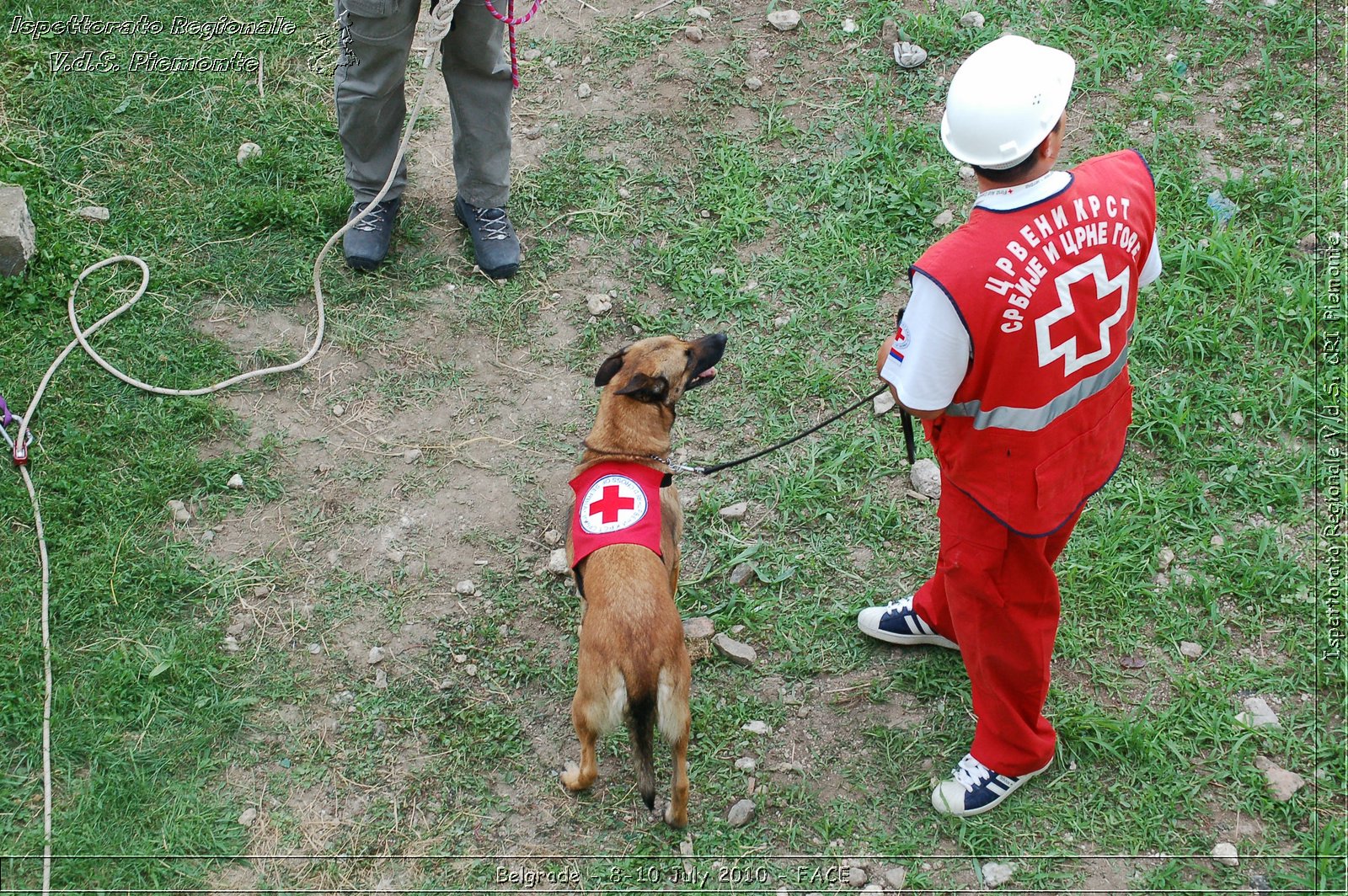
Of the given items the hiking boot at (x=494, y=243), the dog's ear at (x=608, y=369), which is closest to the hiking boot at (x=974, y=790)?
the dog's ear at (x=608, y=369)

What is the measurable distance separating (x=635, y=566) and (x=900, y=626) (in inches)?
47.1

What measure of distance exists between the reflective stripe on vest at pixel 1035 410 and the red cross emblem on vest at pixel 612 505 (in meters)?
1.20

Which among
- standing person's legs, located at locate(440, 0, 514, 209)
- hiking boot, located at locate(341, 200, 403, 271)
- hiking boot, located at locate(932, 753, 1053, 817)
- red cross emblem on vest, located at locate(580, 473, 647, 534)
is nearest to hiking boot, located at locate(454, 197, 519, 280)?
standing person's legs, located at locate(440, 0, 514, 209)

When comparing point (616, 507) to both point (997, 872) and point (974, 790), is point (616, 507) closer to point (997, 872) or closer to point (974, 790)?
point (974, 790)

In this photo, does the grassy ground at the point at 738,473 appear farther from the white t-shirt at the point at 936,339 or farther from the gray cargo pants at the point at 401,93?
the white t-shirt at the point at 936,339

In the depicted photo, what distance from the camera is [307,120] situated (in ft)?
20.1

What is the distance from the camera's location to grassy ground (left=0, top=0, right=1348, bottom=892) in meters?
3.53

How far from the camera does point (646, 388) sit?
3.90 metres

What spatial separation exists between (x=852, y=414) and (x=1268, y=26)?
3.91 meters

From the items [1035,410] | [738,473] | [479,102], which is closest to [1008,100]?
[1035,410]

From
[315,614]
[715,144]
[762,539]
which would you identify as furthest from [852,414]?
[315,614]

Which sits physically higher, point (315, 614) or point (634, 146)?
point (634, 146)

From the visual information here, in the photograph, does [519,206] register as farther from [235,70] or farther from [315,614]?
[315,614]

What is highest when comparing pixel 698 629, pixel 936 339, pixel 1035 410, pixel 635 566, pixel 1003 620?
pixel 936 339
